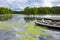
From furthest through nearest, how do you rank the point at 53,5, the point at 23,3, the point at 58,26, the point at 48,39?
the point at 23,3, the point at 53,5, the point at 58,26, the point at 48,39

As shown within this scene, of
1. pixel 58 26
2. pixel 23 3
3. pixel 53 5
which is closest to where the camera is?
pixel 58 26

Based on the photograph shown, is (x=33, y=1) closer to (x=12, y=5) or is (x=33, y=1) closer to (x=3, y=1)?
(x=12, y=5)

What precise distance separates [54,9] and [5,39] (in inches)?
135

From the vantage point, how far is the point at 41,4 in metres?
5.70

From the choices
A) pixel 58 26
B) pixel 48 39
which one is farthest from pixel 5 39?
pixel 58 26

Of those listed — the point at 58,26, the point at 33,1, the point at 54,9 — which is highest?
the point at 33,1

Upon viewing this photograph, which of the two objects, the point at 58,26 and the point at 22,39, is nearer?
the point at 22,39

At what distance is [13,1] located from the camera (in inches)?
226

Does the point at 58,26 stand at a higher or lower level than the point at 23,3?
lower

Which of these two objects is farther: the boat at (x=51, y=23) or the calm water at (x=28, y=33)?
the boat at (x=51, y=23)

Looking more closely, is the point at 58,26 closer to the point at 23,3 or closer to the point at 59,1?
the point at 59,1

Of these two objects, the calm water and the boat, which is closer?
the calm water

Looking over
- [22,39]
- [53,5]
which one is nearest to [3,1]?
[53,5]

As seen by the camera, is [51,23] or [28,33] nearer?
[28,33]
